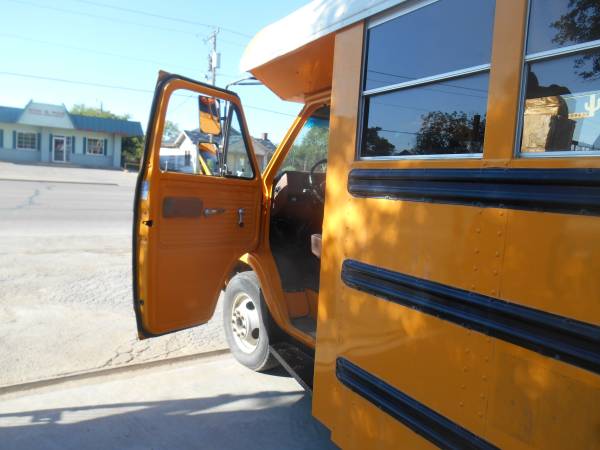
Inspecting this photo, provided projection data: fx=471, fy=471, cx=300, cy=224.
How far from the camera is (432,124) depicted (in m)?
1.88

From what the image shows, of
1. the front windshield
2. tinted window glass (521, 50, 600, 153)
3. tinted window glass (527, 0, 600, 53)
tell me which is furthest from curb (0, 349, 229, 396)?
tinted window glass (527, 0, 600, 53)

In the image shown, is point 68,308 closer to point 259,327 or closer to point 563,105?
point 259,327

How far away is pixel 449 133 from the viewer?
1.81 m

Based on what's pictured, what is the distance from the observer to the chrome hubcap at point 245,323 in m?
3.69

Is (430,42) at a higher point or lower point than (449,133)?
higher

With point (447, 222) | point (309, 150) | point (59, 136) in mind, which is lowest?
point (447, 222)

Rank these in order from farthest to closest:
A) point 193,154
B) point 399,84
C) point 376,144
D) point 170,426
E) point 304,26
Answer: point 193,154
point 170,426
point 304,26
point 376,144
point 399,84

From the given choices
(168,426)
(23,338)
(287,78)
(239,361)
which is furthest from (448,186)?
(23,338)

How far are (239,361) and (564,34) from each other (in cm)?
320

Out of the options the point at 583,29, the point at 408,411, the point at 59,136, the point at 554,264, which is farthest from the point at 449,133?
the point at 59,136

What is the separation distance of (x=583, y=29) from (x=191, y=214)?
237 centimetres

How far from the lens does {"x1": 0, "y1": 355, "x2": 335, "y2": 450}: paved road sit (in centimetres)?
281

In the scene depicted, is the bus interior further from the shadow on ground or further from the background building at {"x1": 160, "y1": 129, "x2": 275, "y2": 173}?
the shadow on ground

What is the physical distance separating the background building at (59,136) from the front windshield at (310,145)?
39088mm
